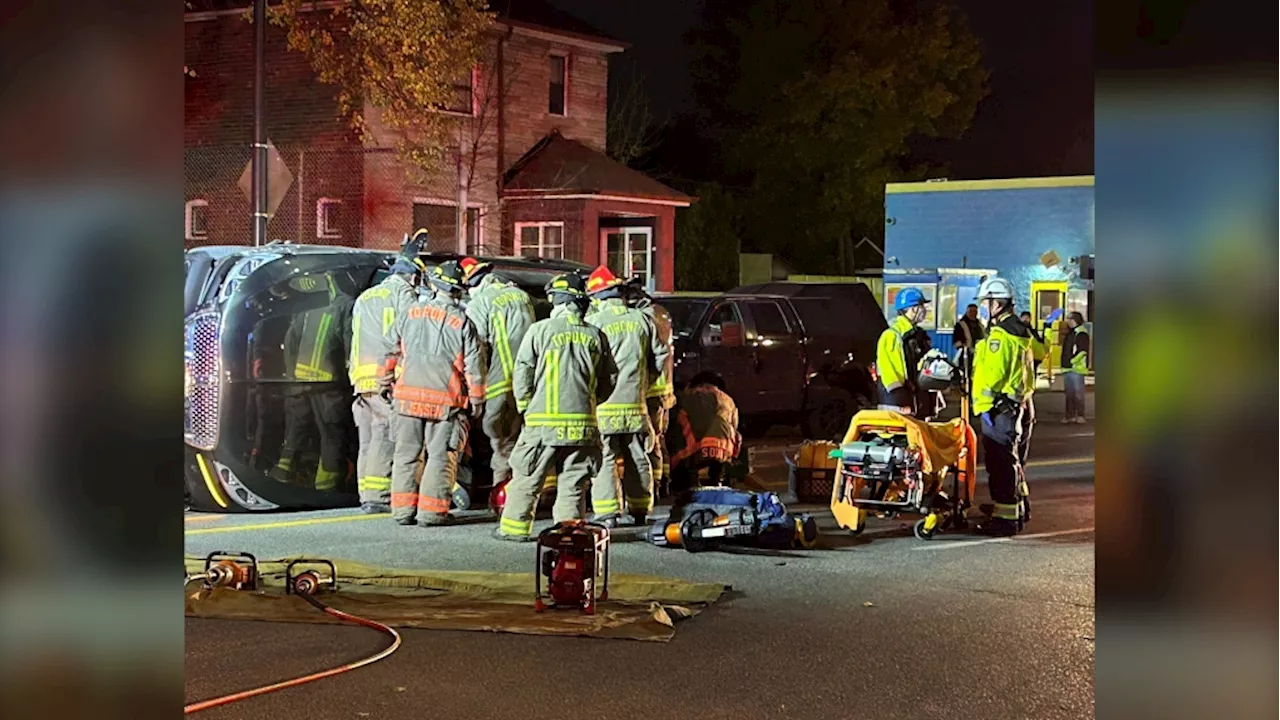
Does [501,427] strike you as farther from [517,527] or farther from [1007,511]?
[1007,511]

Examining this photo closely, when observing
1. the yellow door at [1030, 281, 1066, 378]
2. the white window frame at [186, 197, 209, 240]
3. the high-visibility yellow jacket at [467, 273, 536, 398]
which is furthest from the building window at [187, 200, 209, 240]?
the high-visibility yellow jacket at [467, 273, 536, 398]

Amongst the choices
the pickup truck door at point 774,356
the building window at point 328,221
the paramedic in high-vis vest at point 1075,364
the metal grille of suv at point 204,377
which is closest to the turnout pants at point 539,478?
the metal grille of suv at point 204,377

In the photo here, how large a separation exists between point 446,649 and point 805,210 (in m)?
39.2

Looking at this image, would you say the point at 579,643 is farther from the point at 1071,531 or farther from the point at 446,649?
the point at 1071,531

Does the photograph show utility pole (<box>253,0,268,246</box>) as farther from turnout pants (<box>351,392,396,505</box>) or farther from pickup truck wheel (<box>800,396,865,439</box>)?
pickup truck wheel (<box>800,396,865,439</box>)

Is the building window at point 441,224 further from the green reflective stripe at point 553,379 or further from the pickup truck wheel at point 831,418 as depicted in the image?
the green reflective stripe at point 553,379

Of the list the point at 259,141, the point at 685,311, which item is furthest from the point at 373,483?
the point at 685,311

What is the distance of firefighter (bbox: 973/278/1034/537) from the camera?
1058cm

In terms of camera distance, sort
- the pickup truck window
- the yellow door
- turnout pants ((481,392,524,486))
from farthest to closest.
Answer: the yellow door → the pickup truck window → turnout pants ((481,392,524,486))

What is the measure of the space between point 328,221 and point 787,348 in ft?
37.3

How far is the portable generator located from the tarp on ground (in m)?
0.09

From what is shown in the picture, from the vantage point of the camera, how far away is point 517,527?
1031cm
